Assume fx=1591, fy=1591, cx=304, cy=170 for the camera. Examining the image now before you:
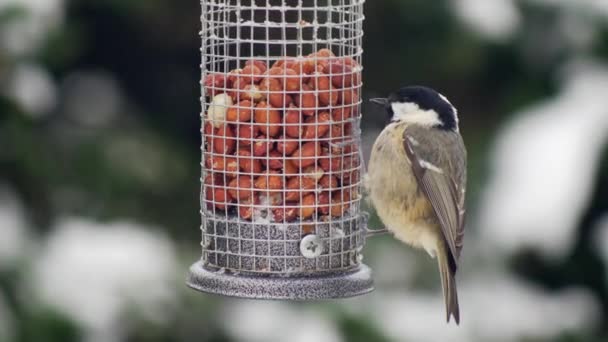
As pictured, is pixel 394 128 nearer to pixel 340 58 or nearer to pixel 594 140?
pixel 340 58

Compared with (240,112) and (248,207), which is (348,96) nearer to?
(240,112)

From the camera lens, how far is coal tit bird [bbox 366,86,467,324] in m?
7.43

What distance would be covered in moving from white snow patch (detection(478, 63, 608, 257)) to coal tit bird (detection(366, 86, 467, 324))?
2807 mm

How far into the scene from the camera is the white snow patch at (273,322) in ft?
32.2

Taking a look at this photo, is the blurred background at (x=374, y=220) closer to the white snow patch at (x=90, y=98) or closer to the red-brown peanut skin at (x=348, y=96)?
the white snow patch at (x=90, y=98)

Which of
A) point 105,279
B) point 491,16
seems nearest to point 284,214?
point 105,279

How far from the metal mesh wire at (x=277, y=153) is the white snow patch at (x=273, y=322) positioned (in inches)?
107

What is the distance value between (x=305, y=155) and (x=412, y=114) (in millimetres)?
697

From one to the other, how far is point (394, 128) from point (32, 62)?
368 cm

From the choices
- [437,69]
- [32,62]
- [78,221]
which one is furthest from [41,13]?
[437,69]

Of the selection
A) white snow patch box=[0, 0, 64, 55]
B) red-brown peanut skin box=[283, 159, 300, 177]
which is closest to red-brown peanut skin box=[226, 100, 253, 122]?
red-brown peanut skin box=[283, 159, 300, 177]

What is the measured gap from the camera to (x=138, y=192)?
1119 cm

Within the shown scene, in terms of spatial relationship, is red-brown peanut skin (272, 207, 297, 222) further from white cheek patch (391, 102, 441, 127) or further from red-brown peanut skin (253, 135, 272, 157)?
white cheek patch (391, 102, 441, 127)

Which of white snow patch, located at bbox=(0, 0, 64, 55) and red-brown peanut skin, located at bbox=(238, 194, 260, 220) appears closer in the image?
red-brown peanut skin, located at bbox=(238, 194, 260, 220)
